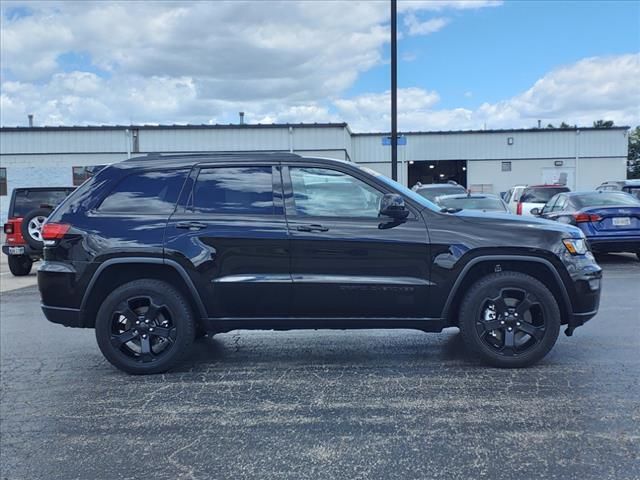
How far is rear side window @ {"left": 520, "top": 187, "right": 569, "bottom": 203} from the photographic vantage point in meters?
17.4

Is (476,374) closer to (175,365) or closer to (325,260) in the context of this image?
Result: (325,260)

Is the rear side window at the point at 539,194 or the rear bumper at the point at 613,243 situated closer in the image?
the rear bumper at the point at 613,243

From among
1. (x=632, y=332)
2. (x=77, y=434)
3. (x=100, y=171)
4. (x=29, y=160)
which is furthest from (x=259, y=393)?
(x=29, y=160)

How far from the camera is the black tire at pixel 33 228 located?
10.5 metres

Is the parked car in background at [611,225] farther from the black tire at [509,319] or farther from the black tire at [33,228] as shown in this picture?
the black tire at [33,228]

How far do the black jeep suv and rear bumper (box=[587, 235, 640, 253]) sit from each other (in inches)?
249

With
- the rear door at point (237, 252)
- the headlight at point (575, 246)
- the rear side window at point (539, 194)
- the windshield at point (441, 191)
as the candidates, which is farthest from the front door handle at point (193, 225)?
the rear side window at point (539, 194)

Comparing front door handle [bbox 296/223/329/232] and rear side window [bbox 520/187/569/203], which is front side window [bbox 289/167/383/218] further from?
rear side window [bbox 520/187/569/203]

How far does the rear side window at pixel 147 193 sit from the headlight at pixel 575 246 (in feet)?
10.7

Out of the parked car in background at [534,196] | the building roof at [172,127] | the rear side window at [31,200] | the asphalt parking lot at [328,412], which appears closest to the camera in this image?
the asphalt parking lot at [328,412]

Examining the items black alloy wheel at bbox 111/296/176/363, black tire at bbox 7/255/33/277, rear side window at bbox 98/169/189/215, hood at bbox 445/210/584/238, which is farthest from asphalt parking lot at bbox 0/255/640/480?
black tire at bbox 7/255/33/277

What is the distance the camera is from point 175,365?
16.3ft

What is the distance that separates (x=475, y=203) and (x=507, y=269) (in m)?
7.22

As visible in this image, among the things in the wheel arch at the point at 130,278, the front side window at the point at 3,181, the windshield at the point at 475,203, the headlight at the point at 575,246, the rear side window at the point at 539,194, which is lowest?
the wheel arch at the point at 130,278
